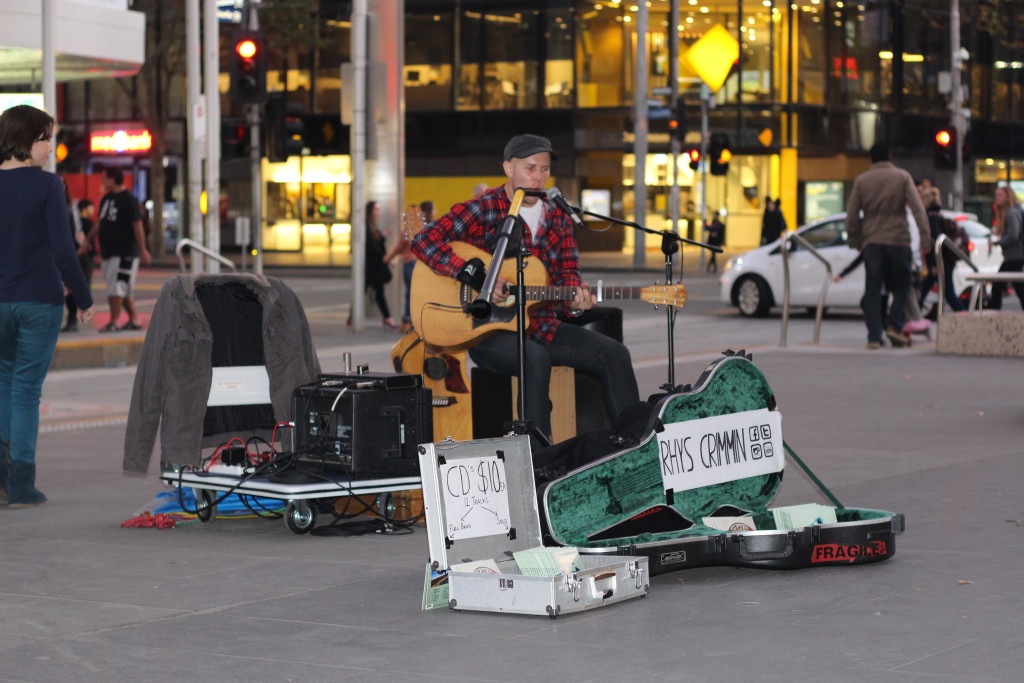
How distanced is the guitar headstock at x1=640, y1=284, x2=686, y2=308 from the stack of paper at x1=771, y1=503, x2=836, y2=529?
98cm

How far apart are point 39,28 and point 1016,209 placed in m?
11.9

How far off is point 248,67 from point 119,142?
106 ft

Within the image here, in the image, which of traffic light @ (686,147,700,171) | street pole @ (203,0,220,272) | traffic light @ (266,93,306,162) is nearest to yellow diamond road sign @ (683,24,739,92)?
traffic light @ (686,147,700,171)

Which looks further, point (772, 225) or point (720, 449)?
point (772, 225)

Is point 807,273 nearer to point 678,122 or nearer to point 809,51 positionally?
point 678,122

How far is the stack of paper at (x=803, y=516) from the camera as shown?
6785 mm

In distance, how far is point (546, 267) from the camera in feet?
26.4

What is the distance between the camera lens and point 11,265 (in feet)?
27.2

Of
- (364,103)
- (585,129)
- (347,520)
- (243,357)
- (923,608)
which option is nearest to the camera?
(923,608)

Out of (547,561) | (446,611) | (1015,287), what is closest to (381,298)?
(1015,287)

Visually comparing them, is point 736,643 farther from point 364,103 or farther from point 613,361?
point 364,103

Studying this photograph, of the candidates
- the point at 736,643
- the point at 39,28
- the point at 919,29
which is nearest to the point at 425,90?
the point at 919,29

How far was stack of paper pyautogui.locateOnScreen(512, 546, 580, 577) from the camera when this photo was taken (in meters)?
6.06

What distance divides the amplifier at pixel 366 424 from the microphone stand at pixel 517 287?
0.84 m
